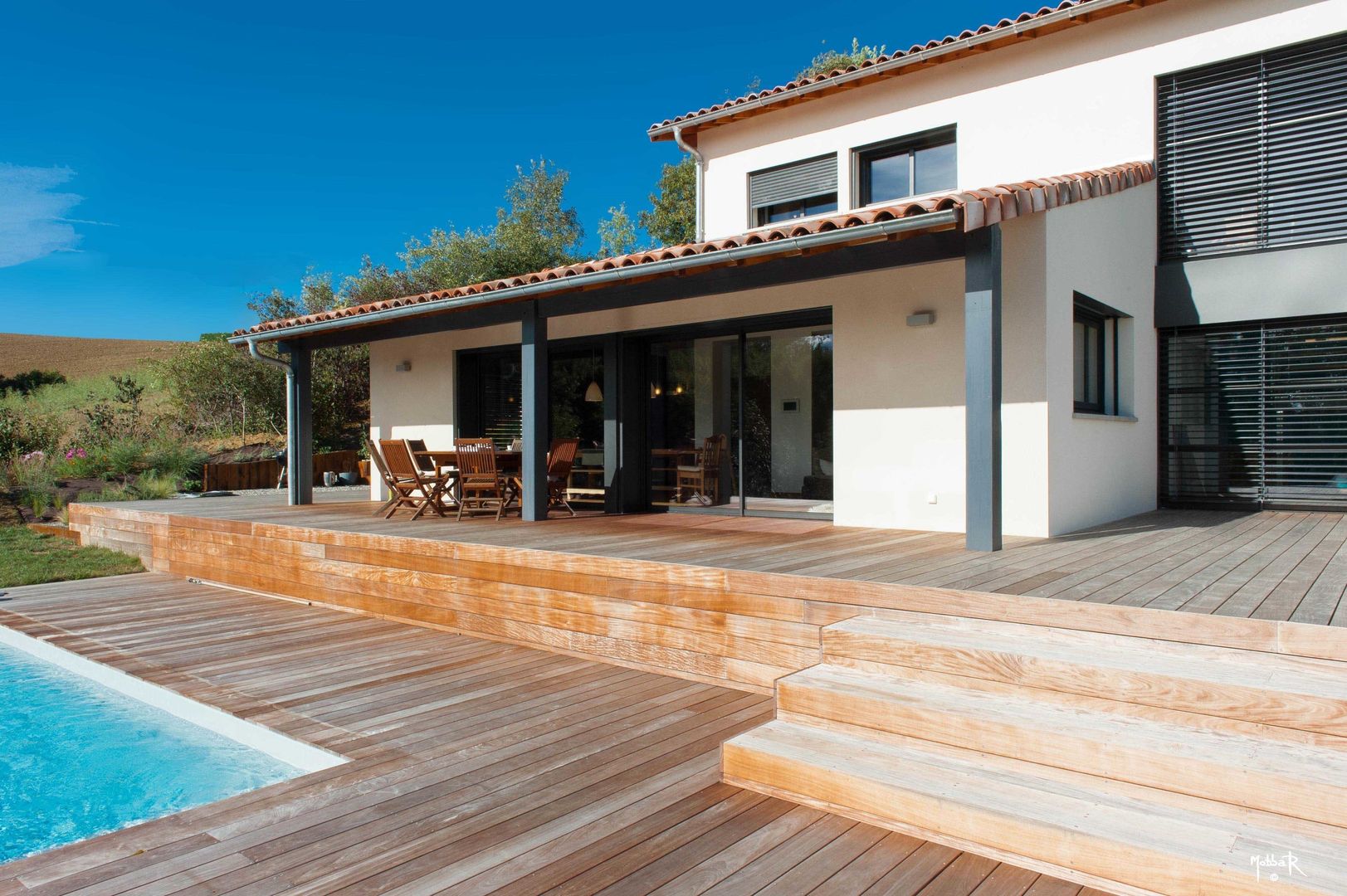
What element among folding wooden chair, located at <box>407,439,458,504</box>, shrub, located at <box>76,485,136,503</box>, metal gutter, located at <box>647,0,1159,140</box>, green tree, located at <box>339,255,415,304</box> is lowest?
shrub, located at <box>76,485,136,503</box>

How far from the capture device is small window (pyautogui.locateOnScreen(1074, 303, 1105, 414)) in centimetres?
748

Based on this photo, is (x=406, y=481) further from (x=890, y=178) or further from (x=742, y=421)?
(x=890, y=178)

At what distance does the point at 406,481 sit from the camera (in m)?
9.12

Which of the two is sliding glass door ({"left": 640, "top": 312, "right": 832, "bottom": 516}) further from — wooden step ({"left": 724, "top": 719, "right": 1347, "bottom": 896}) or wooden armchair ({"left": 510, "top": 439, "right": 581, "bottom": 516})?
wooden step ({"left": 724, "top": 719, "right": 1347, "bottom": 896})

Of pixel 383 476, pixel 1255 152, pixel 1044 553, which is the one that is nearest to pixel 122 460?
pixel 383 476

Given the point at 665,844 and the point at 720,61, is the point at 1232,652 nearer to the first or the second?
the point at 665,844

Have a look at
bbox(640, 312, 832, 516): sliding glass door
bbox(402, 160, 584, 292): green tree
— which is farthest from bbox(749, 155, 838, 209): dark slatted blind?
bbox(402, 160, 584, 292): green tree

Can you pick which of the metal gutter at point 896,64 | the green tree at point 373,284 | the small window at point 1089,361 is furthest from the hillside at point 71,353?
the small window at point 1089,361

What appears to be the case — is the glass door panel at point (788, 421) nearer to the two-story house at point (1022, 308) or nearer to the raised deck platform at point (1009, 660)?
the two-story house at point (1022, 308)

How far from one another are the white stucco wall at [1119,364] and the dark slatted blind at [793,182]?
3.44 meters

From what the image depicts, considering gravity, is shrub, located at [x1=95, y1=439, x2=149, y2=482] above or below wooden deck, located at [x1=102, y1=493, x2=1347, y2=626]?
above

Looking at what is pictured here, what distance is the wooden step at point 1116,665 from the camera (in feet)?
9.29

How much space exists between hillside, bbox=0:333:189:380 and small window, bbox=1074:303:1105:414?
38.3m

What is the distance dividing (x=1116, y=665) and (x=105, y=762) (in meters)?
4.99
